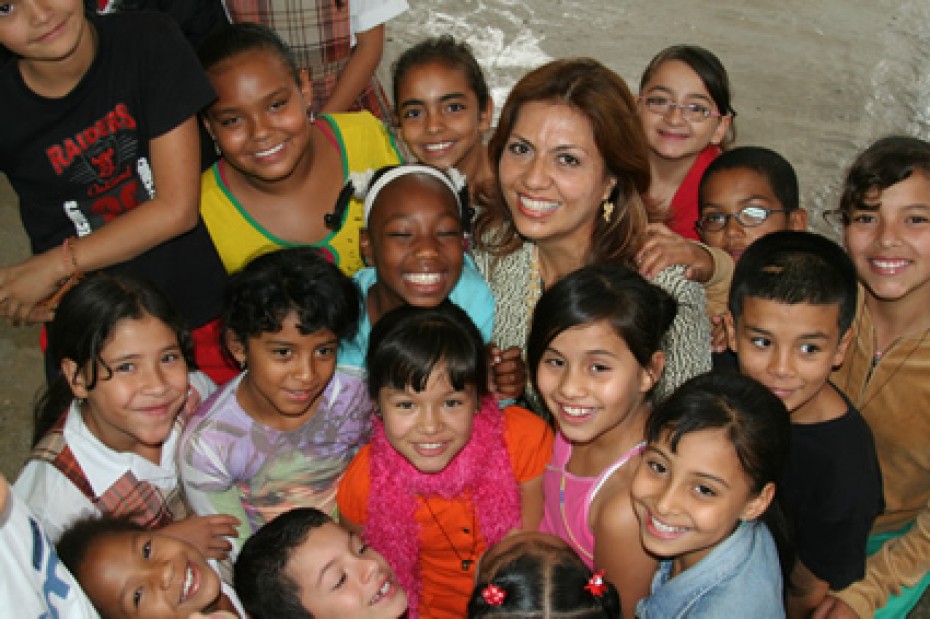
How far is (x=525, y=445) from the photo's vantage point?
7.23 ft

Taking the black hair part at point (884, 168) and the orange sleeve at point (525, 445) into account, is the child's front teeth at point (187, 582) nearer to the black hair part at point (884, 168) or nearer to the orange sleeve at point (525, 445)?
the orange sleeve at point (525, 445)

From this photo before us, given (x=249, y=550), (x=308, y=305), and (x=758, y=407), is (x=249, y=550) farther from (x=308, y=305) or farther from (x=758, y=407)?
(x=758, y=407)

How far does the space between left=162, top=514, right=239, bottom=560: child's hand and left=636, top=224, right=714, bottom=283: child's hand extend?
4.17ft

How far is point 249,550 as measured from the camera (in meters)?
1.97

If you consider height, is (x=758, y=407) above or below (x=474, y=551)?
above

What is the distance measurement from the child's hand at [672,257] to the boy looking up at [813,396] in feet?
0.44

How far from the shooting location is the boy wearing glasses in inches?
107

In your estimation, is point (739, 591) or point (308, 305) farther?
point (308, 305)

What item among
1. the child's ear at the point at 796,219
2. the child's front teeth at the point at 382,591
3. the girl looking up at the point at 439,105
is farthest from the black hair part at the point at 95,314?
the child's ear at the point at 796,219

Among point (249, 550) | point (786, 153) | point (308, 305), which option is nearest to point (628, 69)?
point (786, 153)

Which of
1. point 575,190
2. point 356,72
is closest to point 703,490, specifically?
point 575,190

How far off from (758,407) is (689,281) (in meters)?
0.50

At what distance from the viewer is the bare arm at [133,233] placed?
207cm

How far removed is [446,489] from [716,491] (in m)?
0.71
